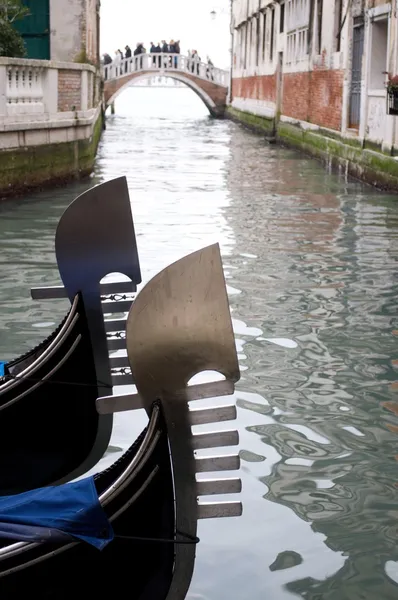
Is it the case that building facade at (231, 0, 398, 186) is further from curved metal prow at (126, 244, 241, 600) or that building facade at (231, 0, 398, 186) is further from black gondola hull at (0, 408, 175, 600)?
black gondola hull at (0, 408, 175, 600)

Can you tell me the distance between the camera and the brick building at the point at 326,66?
1108 cm

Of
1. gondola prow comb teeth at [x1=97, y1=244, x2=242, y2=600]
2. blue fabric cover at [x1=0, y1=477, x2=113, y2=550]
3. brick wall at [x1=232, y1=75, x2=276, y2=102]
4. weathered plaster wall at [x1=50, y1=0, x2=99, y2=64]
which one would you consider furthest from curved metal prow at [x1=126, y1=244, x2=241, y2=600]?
brick wall at [x1=232, y1=75, x2=276, y2=102]

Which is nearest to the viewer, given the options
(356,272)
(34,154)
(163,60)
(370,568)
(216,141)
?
(370,568)

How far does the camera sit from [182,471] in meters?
2.01

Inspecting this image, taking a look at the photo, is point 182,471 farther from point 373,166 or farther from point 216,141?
point 216,141

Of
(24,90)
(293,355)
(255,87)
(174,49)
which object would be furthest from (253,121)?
(293,355)

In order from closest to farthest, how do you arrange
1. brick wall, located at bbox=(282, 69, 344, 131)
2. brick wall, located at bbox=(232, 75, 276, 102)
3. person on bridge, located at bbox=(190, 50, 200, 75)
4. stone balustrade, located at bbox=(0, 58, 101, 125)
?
1. stone balustrade, located at bbox=(0, 58, 101, 125)
2. brick wall, located at bbox=(282, 69, 344, 131)
3. brick wall, located at bbox=(232, 75, 276, 102)
4. person on bridge, located at bbox=(190, 50, 200, 75)

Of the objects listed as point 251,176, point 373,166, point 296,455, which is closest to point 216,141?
point 251,176

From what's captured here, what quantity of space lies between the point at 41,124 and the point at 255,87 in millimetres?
→ 15544

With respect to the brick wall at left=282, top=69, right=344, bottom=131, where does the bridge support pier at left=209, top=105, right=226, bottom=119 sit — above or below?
below

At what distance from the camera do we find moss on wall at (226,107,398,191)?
10.2 metres

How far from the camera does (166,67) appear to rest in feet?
101

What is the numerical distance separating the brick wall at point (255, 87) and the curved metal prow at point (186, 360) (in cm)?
1907

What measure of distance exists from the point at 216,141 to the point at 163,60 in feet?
41.2
